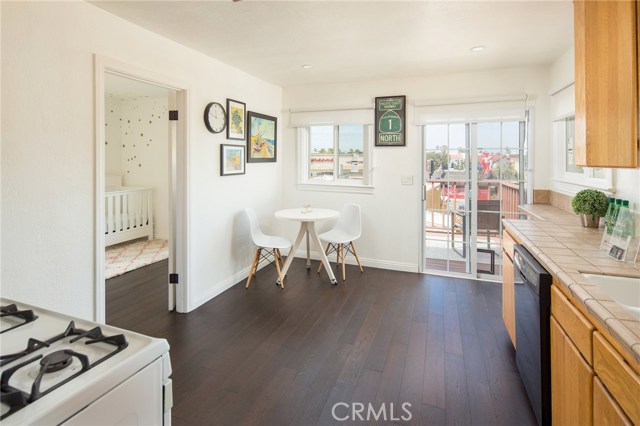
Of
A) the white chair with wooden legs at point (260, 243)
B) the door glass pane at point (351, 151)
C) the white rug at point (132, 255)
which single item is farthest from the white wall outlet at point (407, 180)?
the white rug at point (132, 255)

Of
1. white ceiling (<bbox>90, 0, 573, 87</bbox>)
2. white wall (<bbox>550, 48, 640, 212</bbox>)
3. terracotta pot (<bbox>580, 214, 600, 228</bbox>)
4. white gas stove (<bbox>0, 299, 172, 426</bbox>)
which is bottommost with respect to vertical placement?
white gas stove (<bbox>0, 299, 172, 426</bbox>)

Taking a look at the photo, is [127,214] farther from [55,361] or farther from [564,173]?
[564,173]

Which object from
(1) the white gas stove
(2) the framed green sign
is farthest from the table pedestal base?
(1) the white gas stove

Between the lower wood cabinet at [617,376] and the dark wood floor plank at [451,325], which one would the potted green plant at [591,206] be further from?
the lower wood cabinet at [617,376]

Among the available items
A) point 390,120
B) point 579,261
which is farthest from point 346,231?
point 579,261

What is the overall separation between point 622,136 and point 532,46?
1804 mm

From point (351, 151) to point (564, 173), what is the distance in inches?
95.2

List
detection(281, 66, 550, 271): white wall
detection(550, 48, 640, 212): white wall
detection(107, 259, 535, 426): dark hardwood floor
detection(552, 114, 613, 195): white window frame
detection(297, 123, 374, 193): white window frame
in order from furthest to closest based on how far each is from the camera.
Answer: detection(297, 123, 374, 193): white window frame, detection(281, 66, 550, 271): white wall, detection(552, 114, 613, 195): white window frame, detection(550, 48, 640, 212): white wall, detection(107, 259, 535, 426): dark hardwood floor

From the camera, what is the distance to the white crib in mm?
5359

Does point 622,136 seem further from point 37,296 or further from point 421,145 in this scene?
point 37,296

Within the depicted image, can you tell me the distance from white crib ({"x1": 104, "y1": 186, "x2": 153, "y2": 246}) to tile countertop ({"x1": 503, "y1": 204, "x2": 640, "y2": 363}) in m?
5.33

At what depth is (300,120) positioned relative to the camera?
4832mm

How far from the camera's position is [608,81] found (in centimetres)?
181

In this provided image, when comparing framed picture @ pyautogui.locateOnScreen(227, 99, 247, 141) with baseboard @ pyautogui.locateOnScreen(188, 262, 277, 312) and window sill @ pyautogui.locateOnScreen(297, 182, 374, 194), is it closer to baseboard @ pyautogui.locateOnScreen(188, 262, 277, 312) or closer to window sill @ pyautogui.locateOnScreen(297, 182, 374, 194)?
window sill @ pyautogui.locateOnScreen(297, 182, 374, 194)
